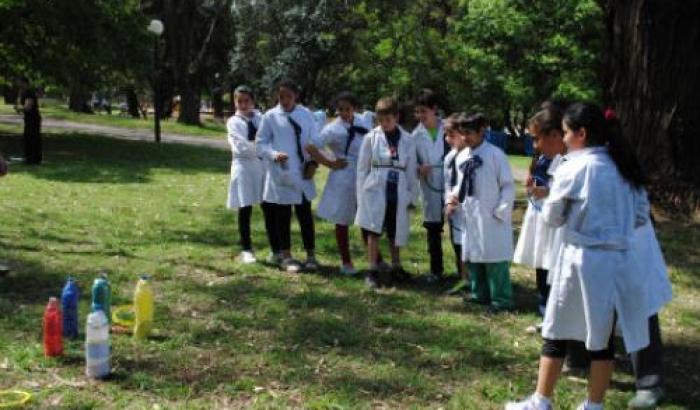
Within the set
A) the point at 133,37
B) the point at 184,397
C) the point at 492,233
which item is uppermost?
the point at 133,37

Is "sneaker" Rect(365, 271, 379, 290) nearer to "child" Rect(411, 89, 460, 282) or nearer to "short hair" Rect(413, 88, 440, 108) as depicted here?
"child" Rect(411, 89, 460, 282)

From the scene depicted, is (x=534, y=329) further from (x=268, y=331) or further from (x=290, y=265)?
(x=290, y=265)

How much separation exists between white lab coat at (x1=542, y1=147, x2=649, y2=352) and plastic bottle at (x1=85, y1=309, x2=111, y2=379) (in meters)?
2.69

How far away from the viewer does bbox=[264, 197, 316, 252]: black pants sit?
7.95 m

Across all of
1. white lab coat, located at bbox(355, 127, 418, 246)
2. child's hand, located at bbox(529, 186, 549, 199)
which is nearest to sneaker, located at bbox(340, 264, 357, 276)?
white lab coat, located at bbox(355, 127, 418, 246)

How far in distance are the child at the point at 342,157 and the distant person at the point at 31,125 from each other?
11.0 m

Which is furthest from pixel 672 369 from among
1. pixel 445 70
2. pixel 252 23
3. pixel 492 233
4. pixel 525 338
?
pixel 252 23

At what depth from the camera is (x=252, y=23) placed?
44531 millimetres

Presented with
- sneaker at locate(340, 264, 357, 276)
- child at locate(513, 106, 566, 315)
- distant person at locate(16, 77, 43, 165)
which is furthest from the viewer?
distant person at locate(16, 77, 43, 165)

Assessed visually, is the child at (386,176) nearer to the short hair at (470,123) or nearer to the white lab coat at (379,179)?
the white lab coat at (379,179)

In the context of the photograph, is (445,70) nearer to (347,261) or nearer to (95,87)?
(95,87)

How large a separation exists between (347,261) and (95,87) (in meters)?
16.9

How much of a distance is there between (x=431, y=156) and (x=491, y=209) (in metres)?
1.08

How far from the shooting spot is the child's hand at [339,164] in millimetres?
7504
